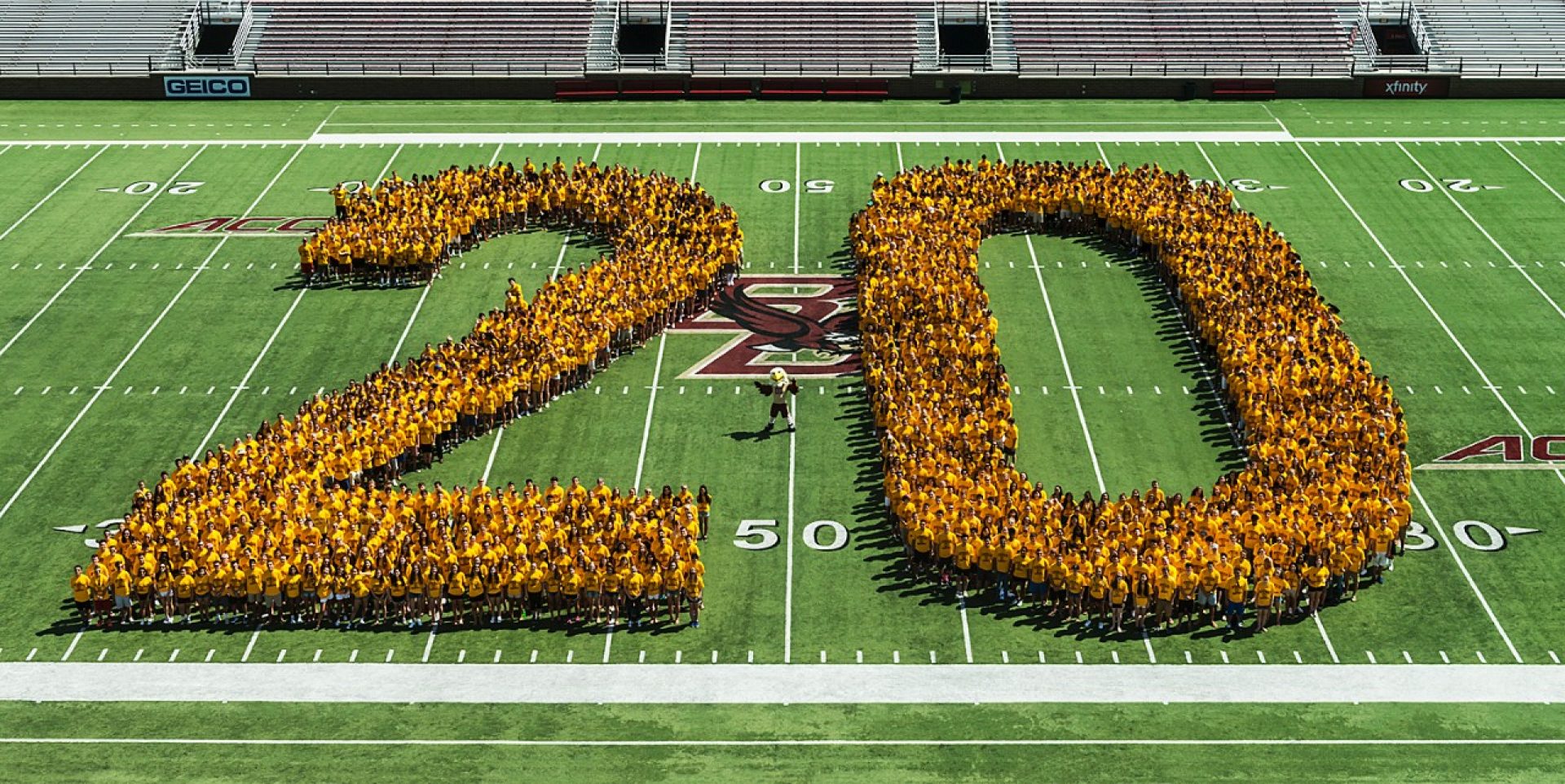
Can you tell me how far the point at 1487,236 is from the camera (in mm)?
44500

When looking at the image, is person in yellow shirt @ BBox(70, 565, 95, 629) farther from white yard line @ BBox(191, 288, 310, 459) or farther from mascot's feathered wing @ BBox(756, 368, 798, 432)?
mascot's feathered wing @ BBox(756, 368, 798, 432)

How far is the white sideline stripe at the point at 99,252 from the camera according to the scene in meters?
38.9

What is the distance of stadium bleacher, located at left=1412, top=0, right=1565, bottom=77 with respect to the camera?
5972cm

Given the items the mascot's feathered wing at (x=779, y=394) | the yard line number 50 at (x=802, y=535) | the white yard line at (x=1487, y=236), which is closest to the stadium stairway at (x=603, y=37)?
the white yard line at (x=1487, y=236)

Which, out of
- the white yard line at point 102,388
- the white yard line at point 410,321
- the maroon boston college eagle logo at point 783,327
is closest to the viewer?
the white yard line at point 102,388

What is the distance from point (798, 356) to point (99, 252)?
667 inches

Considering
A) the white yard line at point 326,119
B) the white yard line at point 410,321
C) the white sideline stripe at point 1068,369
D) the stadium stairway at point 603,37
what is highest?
the stadium stairway at point 603,37

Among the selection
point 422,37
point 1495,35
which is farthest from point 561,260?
point 1495,35

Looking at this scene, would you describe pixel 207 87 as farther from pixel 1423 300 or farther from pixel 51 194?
pixel 1423 300

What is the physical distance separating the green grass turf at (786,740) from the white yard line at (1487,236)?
17703 mm

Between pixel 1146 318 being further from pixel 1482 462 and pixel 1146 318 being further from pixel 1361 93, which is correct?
pixel 1361 93

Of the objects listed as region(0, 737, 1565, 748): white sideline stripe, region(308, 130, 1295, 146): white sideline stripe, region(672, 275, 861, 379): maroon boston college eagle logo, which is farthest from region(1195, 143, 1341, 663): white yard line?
region(308, 130, 1295, 146): white sideline stripe

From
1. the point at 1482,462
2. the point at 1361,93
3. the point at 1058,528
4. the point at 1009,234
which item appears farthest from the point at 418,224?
the point at 1361,93

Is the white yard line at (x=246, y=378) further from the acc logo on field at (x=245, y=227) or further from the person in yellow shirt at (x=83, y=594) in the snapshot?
the person in yellow shirt at (x=83, y=594)
